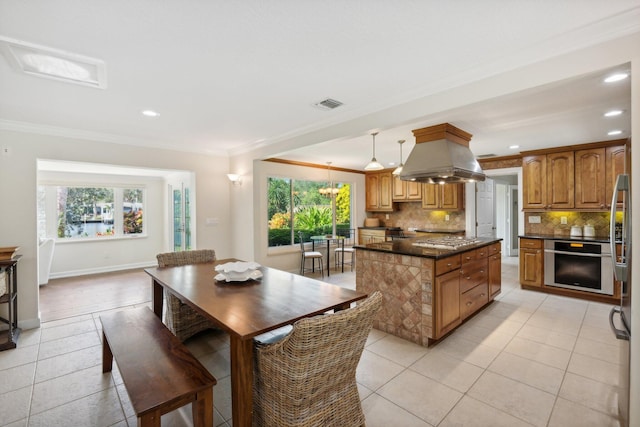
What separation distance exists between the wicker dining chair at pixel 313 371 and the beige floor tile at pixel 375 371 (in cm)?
62

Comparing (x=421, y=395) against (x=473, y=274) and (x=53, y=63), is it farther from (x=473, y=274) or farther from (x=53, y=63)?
(x=53, y=63)

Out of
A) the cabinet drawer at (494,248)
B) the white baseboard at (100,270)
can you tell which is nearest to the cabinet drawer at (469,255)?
the cabinet drawer at (494,248)

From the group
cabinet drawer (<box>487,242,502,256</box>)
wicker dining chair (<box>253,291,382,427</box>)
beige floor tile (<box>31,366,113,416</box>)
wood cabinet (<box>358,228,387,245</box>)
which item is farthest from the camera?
wood cabinet (<box>358,228,387,245</box>)

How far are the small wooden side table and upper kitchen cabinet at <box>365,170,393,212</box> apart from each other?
21.1ft

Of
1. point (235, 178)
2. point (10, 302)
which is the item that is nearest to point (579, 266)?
point (235, 178)

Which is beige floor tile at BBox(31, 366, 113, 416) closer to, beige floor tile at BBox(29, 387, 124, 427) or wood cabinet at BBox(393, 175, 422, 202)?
beige floor tile at BBox(29, 387, 124, 427)

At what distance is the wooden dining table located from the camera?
60.4 inches

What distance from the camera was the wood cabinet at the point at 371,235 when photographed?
23.0 feet

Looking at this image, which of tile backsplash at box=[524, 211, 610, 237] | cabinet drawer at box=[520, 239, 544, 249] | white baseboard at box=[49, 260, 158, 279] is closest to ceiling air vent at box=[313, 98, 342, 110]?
cabinet drawer at box=[520, 239, 544, 249]

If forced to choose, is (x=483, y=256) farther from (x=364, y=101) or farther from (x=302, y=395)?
(x=302, y=395)

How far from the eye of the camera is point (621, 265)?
6.05ft

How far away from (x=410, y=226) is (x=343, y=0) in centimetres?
615

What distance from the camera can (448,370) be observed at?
8.16ft

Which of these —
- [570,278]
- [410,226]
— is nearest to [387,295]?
[570,278]
